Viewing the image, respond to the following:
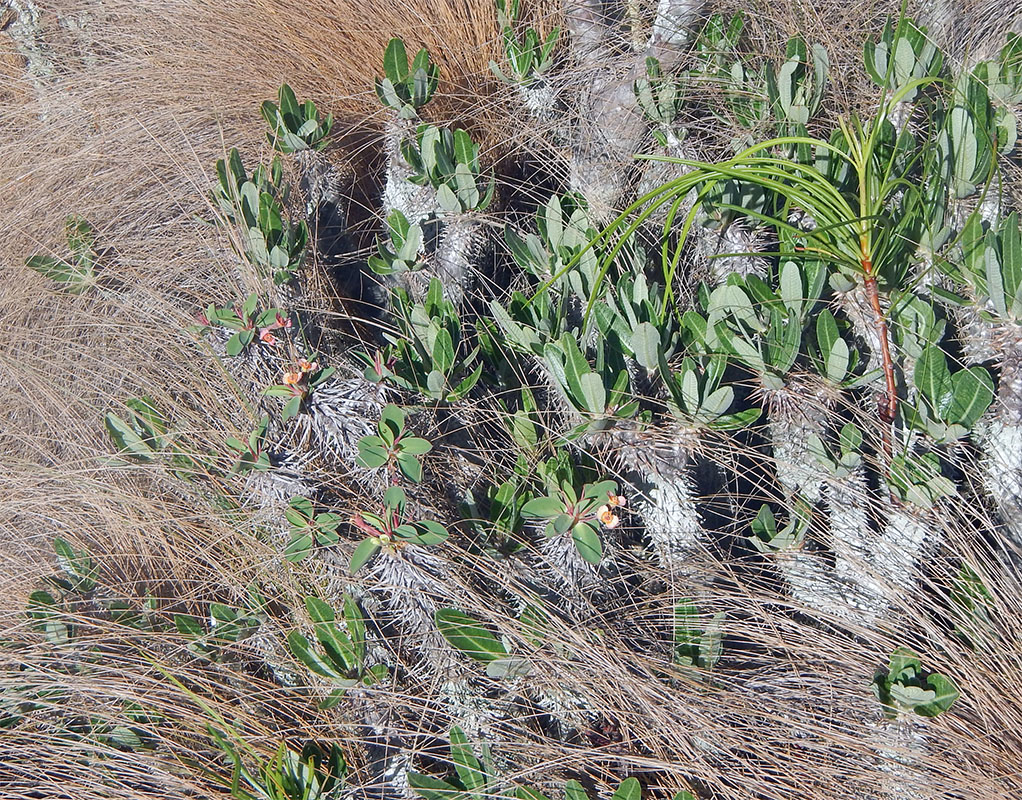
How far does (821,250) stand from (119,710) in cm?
111

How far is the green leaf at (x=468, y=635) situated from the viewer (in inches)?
37.2

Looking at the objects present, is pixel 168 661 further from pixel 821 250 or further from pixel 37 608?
pixel 821 250

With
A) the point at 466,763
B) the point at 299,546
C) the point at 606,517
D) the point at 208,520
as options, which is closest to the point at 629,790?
the point at 466,763

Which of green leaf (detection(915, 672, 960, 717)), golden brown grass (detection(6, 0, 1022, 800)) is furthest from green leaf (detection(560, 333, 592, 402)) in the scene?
green leaf (detection(915, 672, 960, 717))

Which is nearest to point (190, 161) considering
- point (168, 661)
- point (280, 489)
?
point (280, 489)

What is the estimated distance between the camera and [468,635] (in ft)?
3.16

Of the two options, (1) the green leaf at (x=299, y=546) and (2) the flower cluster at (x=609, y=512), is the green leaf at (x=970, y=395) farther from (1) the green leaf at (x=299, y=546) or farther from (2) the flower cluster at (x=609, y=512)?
(1) the green leaf at (x=299, y=546)

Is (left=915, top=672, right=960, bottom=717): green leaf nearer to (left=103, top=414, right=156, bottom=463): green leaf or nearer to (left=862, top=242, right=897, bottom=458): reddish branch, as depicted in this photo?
(left=862, top=242, right=897, bottom=458): reddish branch

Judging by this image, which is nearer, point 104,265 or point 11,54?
point 104,265

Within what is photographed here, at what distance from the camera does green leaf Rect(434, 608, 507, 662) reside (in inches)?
37.2

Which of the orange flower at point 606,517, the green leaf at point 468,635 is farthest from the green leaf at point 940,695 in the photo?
the green leaf at point 468,635

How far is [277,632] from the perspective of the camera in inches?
43.6

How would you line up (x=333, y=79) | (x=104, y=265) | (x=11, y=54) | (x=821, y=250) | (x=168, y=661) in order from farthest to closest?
1. (x=11, y=54)
2. (x=333, y=79)
3. (x=104, y=265)
4. (x=168, y=661)
5. (x=821, y=250)

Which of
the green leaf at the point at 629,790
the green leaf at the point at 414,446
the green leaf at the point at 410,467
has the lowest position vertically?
the green leaf at the point at 629,790
